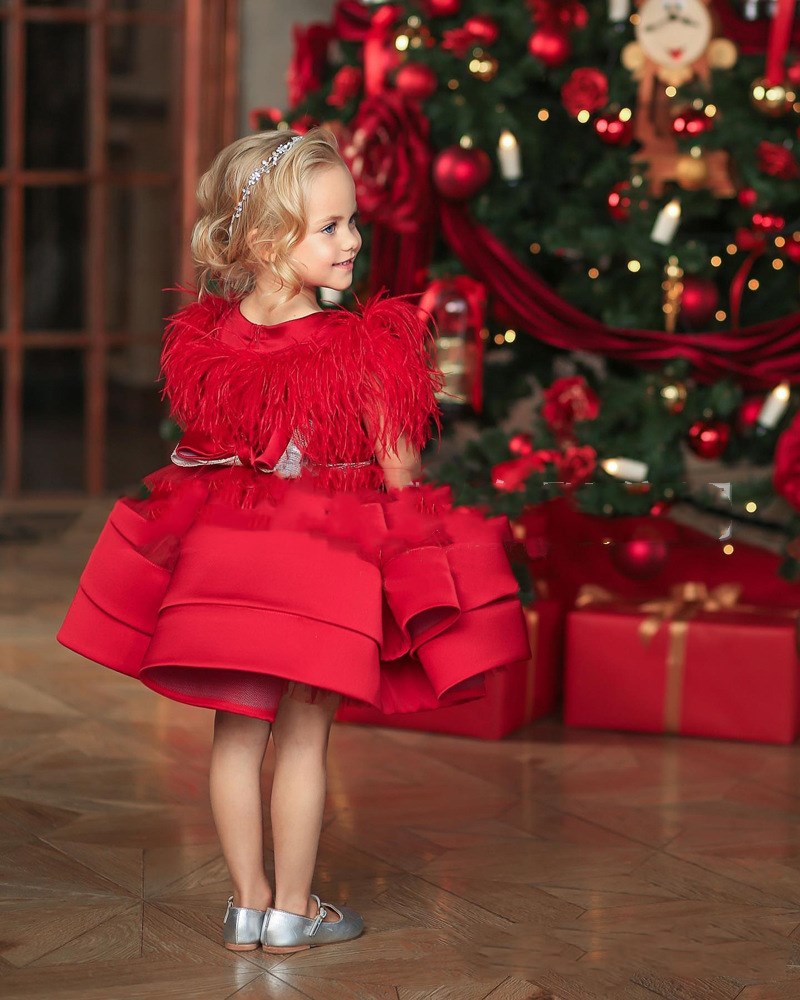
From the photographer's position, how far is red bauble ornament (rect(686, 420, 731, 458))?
10.9 ft

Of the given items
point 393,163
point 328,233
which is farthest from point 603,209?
point 328,233

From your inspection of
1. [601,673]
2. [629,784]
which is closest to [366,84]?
[601,673]

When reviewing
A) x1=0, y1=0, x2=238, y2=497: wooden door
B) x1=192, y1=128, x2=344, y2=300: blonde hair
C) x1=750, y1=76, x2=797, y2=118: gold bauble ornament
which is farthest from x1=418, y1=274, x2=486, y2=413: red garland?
x1=0, y1=0, x2=238, y2=497: wooden door

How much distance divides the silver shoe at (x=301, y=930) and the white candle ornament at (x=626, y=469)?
1440mm

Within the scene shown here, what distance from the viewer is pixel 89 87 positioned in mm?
5148

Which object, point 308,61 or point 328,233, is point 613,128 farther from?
point 328,233

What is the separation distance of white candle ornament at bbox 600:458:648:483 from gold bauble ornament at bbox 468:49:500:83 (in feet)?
3.04

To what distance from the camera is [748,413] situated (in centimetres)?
339

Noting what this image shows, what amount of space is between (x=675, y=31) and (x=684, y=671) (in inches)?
55.3

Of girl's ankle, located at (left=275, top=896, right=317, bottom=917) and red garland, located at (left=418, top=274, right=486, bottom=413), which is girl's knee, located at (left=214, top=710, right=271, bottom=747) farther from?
red garland, located at (left=418, top=274, right=486, bottom=413)

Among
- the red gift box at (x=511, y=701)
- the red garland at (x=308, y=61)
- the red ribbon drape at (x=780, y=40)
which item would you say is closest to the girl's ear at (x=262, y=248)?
the red gift box at (x=511, y=701)

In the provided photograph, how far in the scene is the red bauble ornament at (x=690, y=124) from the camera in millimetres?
3230

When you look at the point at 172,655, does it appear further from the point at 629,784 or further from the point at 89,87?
the point at 89,87

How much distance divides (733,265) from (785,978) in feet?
6.91
